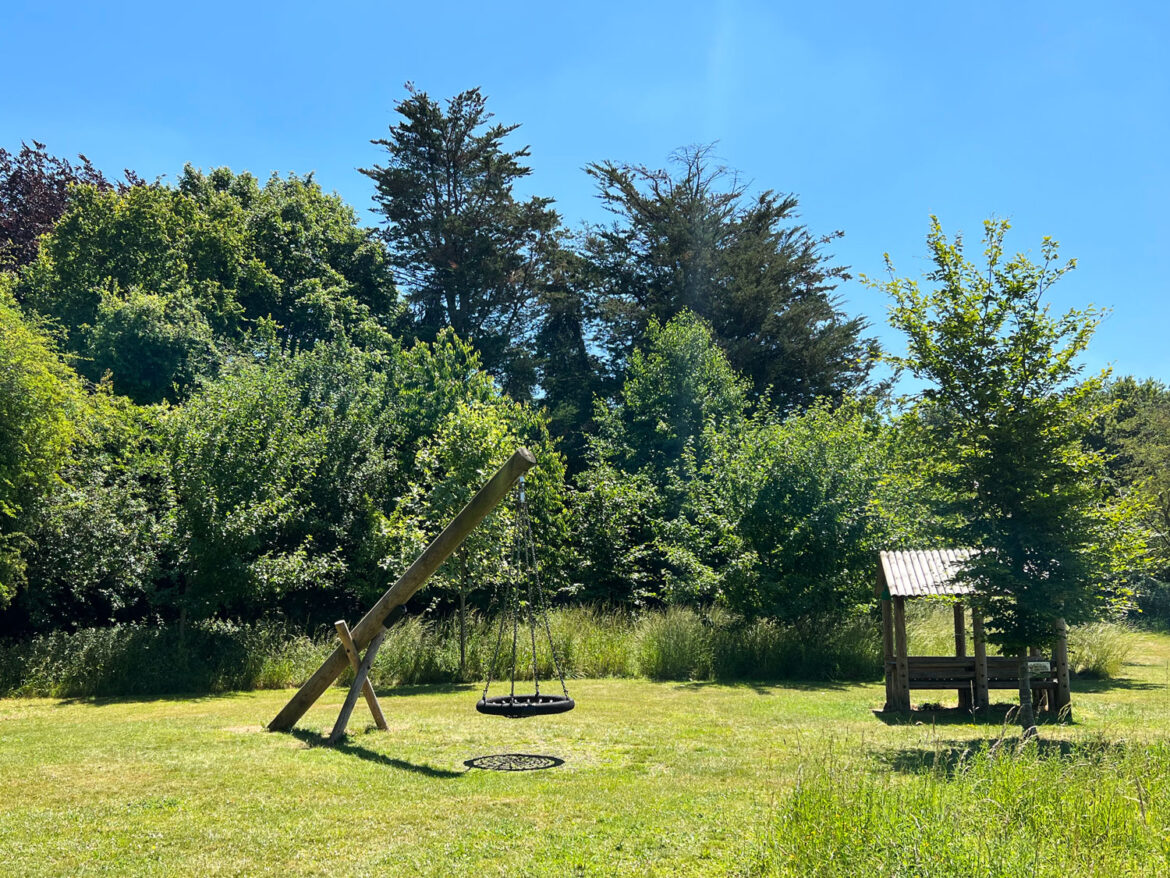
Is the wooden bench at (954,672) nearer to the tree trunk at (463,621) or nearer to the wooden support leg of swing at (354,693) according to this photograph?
the wooden support leg of swing at (354,693)

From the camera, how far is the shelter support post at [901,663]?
14.7 m

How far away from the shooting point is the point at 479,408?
22234mm

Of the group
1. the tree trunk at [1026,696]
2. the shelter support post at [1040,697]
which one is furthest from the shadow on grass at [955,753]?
the shelter support post at [1040,697]

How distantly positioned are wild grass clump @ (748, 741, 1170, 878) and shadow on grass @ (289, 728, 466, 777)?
4223 mm

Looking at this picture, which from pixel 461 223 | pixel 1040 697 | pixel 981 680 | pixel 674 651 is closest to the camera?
pixel 1040 697

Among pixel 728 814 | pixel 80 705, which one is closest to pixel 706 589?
pixel 80 705

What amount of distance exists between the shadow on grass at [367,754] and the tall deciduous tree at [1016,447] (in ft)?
21.9

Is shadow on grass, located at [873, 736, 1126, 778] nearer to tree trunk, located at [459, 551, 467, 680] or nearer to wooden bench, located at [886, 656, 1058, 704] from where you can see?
wooden bench, located at [886, 656, 1058, 704]

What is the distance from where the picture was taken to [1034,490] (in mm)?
11023

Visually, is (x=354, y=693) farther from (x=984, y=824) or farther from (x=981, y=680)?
(x=981, y=680)

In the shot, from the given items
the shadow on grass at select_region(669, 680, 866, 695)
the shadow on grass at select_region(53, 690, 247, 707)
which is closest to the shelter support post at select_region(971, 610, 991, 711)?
the shadow on grass at select_region(669, 680, 866, 695)

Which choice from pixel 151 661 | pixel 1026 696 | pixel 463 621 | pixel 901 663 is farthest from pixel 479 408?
pixel 1026 696

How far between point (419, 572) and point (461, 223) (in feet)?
83.6

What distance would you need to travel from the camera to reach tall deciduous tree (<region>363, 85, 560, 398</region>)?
3578 centimetres
